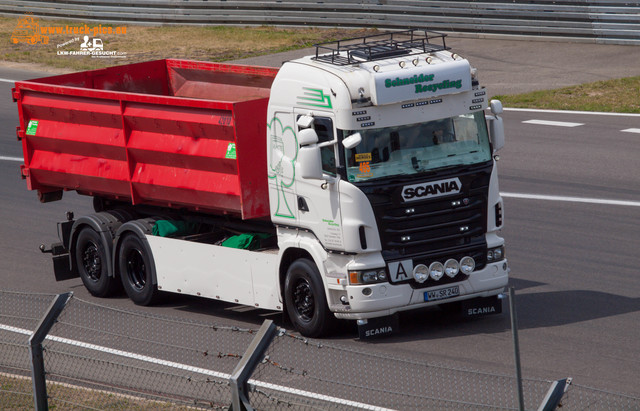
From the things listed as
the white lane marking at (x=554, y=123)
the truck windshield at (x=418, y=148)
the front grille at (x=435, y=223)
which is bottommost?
the white lane marking at (x=554, y=123)

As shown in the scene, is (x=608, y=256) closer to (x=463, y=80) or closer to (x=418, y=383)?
(x=463, y=80)

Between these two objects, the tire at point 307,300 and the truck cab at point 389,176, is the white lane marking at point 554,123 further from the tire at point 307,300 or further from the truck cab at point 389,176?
the tire at point 307,300

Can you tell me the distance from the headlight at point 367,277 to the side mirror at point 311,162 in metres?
1.06

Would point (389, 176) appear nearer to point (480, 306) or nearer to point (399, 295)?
point (399, 295)

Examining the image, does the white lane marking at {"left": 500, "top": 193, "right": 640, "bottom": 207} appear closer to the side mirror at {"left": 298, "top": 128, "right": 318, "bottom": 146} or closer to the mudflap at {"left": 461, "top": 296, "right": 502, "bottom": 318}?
the mudflap at {"left": 461, "top": 296, "right": 502, "bottom": 318}

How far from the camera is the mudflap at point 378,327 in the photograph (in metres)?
11.6

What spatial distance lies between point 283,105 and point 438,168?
1809 mm

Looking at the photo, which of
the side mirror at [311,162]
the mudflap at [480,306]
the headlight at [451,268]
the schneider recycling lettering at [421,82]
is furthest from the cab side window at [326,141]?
the mudflap at [480,306]

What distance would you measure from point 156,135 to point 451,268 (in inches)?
160

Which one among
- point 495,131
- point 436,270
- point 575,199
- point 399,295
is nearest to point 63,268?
point 399,295

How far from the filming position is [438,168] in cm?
1156

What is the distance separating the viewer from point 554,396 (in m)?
6.56

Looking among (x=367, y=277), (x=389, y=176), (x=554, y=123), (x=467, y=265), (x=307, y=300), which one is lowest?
(x=554, y=123)

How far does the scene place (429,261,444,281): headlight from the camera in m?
11.6
